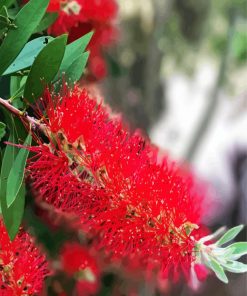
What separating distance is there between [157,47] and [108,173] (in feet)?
7.72

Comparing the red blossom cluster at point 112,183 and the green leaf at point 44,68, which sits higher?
the green leaf at point 44,68

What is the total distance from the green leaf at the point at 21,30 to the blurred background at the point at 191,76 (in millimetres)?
1196

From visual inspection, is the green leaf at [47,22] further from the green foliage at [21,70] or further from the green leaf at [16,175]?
the green leaf at [16,175]

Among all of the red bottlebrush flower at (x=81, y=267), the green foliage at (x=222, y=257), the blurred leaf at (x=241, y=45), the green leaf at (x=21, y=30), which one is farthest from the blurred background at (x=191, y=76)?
the green leaf at (x=21, y=30)

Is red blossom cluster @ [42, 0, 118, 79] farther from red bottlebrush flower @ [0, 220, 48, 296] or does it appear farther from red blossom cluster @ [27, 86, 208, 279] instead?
red bottlebrush flower @ [0, 220, 48, 296]

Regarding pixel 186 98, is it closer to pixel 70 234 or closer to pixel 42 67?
pixel 70 234

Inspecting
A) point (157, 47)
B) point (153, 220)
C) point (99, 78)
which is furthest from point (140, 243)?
point (157, 47)

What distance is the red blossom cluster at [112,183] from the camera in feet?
2.61

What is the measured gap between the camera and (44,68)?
809mm

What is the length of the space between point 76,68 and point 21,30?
0.08 metres

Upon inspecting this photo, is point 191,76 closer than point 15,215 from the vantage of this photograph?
No

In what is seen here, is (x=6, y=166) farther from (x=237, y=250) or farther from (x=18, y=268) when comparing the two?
(x=237, y=250)

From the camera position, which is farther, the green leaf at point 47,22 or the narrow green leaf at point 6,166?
the green leaf at point 47,22

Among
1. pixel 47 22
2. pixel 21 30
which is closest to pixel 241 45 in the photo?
pixel 47 22
